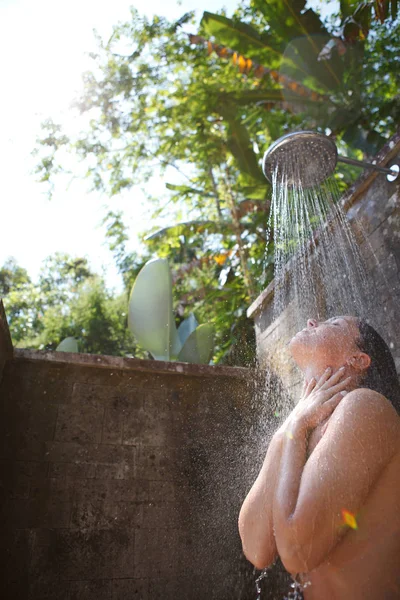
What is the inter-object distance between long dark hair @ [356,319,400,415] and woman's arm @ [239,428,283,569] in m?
0.65

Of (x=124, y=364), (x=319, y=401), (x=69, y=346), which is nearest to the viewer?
(x=319, y=401)

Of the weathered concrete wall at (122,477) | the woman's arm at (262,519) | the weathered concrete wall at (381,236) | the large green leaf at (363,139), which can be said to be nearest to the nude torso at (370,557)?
the woman's arm at (262,519)

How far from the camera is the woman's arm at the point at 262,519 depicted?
2.17 meters

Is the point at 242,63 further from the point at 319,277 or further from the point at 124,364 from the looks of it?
the point at 124,364

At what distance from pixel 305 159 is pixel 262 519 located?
2.93m

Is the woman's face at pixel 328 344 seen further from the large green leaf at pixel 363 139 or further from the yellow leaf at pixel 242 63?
the yellow leaf at pixel 242 63

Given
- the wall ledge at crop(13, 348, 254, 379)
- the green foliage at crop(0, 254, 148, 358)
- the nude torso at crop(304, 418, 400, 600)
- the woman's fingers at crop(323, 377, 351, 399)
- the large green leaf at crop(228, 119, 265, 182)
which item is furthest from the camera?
the green foliage at crop(0, 254, 148, 358)

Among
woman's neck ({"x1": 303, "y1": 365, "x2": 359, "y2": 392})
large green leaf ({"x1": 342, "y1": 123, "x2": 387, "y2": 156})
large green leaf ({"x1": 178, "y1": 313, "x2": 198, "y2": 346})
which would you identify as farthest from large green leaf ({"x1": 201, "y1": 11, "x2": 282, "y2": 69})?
woman's neck ({"x1": 303, "y1": 365, "x2": 359, "y2": 392})

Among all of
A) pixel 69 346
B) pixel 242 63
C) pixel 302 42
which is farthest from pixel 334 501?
pixel 242 63

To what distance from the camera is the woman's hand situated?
231 centimetres

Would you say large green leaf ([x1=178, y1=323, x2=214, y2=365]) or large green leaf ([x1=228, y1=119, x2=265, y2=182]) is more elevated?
large green leaf ([x1=228, y1=119, x2=265, y2=182])

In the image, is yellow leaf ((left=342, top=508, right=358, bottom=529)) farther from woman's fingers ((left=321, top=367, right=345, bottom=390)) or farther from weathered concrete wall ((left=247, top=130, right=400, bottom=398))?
weathered concrete wall ((left=247, top=130, right=400, bottom=398))

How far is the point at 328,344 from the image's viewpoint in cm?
265

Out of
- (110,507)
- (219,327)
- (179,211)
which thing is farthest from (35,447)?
(179,211)
